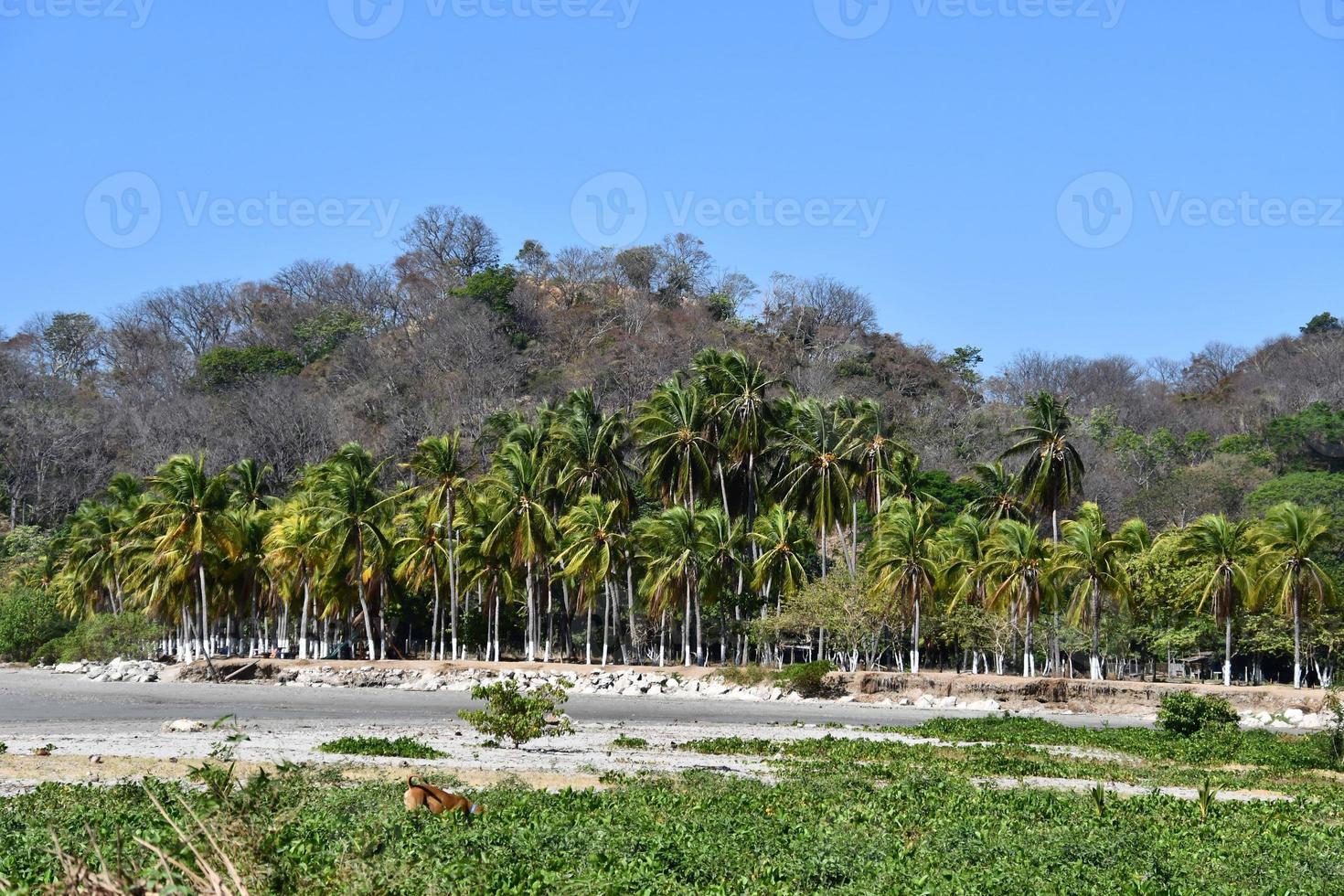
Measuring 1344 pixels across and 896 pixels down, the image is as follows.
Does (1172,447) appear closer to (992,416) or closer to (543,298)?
(992,416)

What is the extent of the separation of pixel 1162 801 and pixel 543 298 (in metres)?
117

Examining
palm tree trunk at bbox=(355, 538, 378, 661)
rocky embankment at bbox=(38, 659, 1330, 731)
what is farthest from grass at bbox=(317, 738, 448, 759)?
palm tree trunk at bbox=(355, 538, 378, 661)

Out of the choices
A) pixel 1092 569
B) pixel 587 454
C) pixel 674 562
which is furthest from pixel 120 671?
pixel 1092 569

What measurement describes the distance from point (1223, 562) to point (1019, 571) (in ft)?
27.4

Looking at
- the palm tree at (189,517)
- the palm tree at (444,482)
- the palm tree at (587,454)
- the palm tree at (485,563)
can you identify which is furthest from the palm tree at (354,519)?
the palm tree at (587,454)

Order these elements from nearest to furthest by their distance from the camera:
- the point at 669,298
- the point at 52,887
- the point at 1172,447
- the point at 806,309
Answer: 1. the point at 52,887
2. the point at 1172,447
3. the point at 806,309
4. the point at 669,298

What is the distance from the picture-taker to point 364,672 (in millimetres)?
58688

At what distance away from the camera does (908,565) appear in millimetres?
58031

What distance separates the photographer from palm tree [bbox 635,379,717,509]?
66.1 metres

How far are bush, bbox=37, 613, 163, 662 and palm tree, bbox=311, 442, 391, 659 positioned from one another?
48.0 feet

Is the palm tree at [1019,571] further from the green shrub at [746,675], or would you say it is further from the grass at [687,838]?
the grass at [687,838]

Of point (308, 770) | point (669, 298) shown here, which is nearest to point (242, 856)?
point (308, 770)

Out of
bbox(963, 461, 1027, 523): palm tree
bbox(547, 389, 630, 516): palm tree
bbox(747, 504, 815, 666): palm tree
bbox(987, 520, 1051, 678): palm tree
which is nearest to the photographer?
bbox(987, 520, 1051, 678): palm tree

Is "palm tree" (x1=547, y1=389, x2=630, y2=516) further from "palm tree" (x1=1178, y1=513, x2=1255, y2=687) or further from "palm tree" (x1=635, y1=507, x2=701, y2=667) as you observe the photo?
"palm tree" (x1=1178, y1=513, x2=1255, y2=687)
